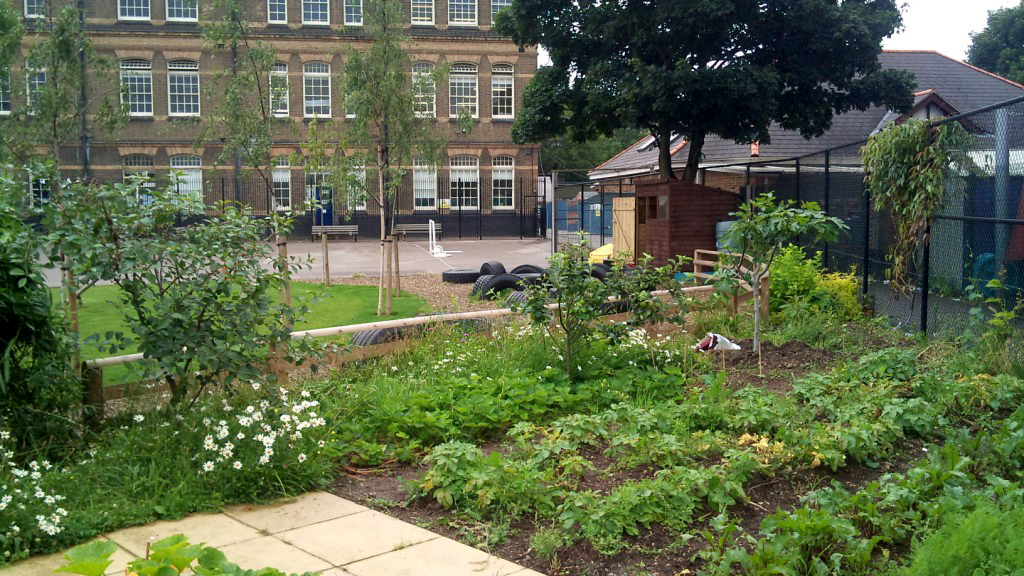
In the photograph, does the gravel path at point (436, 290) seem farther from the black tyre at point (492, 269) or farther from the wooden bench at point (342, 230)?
the wooden bench at point (342, 230)

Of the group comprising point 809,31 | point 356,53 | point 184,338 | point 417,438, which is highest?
point 809,31

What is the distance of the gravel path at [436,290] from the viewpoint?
14.7 meters

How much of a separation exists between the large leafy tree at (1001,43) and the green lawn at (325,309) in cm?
4492

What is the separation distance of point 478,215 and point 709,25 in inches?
858

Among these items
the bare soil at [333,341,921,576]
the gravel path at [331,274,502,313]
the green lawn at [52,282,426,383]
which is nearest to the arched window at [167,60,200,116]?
the gravel path at [331,274,502,313]

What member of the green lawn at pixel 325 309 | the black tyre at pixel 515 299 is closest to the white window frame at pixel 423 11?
the green lawn at pixel 325 309

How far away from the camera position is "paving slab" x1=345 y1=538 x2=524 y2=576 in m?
4.17

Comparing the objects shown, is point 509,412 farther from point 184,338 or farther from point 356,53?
point 356,53

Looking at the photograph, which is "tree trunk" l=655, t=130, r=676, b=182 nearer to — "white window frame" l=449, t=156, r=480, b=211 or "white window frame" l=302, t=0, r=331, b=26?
"white window frame" l=449, t=156, r=480, b=211

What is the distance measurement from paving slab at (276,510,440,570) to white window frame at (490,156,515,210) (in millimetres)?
38261

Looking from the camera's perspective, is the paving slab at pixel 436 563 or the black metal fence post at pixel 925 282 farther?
the black metal fence post at pixel 925 282

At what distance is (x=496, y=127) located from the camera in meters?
42.9

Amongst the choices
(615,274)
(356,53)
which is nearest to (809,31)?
(356,53)

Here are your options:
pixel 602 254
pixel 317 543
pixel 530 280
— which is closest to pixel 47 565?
pixel 317 543
